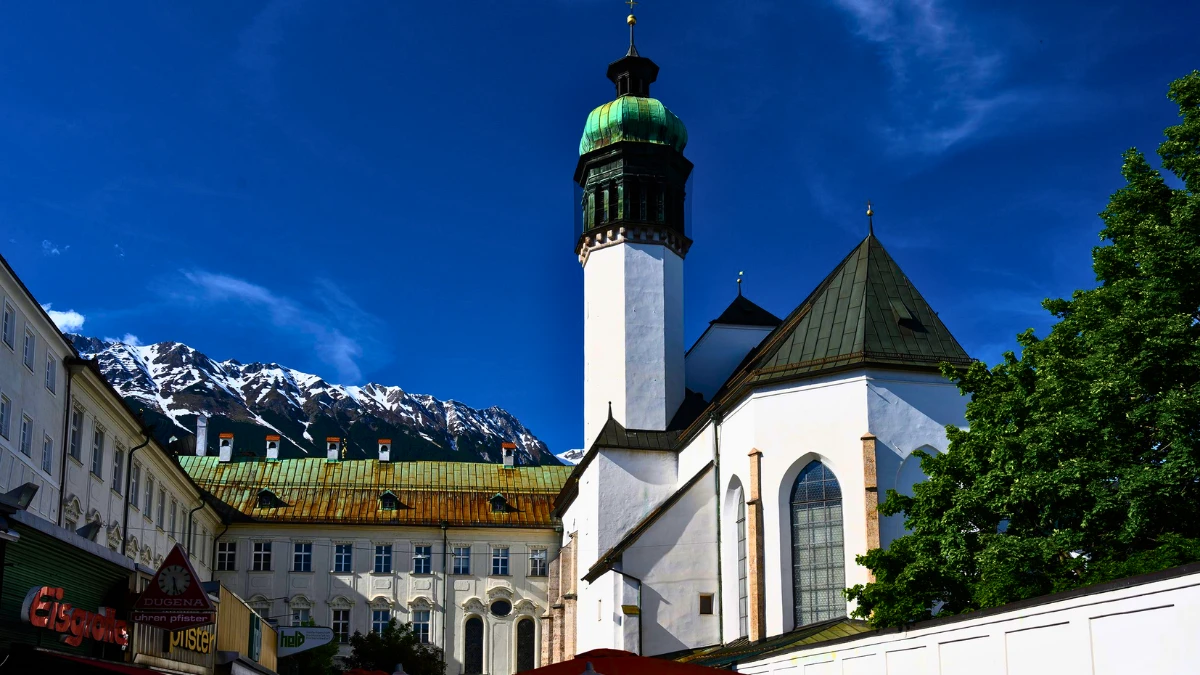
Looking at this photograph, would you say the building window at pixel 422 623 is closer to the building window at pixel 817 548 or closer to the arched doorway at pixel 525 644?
the arched doorway at pixel 525 644

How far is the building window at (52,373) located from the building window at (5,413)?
3467mm

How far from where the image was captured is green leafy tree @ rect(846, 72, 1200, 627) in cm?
2194

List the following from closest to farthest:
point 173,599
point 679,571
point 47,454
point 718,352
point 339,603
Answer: point 173,599
point 47,454
point 679,571
point 718,352
point 339,603

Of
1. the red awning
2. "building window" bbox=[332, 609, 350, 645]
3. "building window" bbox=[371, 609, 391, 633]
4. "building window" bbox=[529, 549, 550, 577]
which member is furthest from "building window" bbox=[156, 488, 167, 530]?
the red awning

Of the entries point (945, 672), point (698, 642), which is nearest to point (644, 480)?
point (698, 642)

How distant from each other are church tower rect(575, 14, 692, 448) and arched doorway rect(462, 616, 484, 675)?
16.6 meters

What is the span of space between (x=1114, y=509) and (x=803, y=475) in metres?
14.5

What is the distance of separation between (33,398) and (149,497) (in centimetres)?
1475

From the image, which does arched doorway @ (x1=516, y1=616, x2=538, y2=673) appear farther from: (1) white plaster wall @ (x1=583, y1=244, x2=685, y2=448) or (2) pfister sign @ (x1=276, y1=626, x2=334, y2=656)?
(2) pfister sign @ (x1=276, y1=626, x2=334, y2=656)

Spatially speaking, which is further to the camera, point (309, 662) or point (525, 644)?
point (525, 644)

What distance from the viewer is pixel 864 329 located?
36.8m

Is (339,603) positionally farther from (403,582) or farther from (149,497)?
(149,497)

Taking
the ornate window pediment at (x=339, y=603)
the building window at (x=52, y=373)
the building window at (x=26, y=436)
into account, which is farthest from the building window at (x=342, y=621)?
the building window at (x=26, y=436)

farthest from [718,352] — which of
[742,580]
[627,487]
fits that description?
[742,580]
